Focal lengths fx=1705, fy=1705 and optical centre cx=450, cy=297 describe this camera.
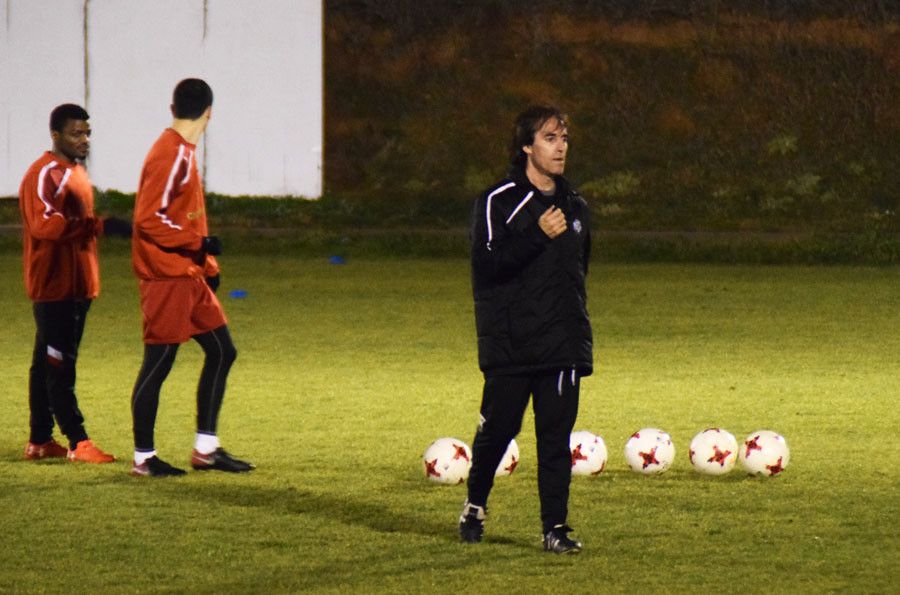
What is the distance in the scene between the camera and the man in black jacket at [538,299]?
6277mm

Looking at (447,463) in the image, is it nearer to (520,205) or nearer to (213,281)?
(213,281)

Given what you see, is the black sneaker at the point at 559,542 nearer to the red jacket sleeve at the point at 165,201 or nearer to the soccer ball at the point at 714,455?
the soccer ball at the point at 714,455

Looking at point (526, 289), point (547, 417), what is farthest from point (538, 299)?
point (547, 417)

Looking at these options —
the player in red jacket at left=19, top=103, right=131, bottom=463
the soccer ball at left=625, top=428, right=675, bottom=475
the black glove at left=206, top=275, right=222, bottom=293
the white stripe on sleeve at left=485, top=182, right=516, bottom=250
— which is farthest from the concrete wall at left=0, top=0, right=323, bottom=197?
the white stripe on sleeve at left=485, top=182, right=516, bottom=250

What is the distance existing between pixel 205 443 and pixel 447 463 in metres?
1.27

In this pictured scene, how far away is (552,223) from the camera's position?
614cm

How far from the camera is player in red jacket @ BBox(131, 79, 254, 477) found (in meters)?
7.81

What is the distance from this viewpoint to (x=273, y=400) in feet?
35.7

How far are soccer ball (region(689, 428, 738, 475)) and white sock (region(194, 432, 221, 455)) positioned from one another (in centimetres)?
233

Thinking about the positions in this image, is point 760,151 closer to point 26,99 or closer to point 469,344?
point 26,99

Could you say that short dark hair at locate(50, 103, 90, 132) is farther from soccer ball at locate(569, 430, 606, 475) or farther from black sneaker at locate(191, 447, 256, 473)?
soccer ball at locate(569, 430, 606, 475)

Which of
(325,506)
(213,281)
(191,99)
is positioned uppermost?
(191,99)

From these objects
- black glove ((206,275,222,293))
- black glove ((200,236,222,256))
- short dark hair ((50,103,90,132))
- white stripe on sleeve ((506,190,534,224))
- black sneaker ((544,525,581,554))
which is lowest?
black sneaker ((544,525,581,554))

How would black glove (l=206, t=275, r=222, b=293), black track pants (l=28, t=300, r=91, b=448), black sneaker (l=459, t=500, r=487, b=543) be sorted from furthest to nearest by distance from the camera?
black track pants (l=28, t=300, r=91, b=448)
black glove (l=206, t=275, r=222, b=293)
black sneaker (l=459, t=500, r=487, b=543)
